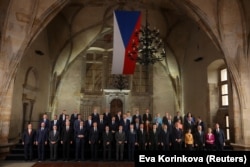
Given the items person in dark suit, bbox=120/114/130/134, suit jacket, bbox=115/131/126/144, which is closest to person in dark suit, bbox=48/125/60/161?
suit jacket, bbox=115/131/126/144

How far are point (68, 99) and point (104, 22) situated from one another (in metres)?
5.04

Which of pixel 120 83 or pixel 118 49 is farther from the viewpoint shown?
pixel 120 83

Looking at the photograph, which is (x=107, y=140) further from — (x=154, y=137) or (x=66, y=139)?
(x=154, y=137)

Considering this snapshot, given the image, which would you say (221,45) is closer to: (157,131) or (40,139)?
(157,131)

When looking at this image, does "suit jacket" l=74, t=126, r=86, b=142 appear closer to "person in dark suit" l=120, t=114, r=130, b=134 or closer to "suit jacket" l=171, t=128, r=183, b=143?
"person in dark suit" l=120, t=114, r=130, b=134

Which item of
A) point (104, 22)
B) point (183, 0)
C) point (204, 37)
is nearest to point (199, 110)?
point (204, 37)

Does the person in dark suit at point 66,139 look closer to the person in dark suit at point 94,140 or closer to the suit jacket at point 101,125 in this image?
the person in dark suit at point 94,140

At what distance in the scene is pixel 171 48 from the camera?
50.9 feet

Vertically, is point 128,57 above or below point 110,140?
above

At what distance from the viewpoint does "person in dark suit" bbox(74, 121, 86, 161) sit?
8.20 m

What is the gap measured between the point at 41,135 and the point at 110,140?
7.30 ft

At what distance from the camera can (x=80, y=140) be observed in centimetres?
830

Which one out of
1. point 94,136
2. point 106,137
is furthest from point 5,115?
point 106,137

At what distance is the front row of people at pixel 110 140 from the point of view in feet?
27.1
